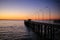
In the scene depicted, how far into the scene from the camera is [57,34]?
1437 centimetres

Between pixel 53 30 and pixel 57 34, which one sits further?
pixel 57 34

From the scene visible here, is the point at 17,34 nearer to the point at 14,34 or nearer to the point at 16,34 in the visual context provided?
the point at 16,34

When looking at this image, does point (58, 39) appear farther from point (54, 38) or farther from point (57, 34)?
point (57, 34)

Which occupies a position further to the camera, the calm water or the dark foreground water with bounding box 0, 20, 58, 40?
the calm water

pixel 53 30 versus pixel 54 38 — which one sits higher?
pixel 53 30

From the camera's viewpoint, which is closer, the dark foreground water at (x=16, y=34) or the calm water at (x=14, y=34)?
the dark foreground water at (x=16, y=34)

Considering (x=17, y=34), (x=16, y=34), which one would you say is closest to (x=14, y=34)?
(x=16, y=34)

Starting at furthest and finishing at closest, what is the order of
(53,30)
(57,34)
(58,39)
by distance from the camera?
(57,34)
(53,30)
(58,39)

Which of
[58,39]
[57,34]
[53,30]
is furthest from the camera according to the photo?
[57,34]

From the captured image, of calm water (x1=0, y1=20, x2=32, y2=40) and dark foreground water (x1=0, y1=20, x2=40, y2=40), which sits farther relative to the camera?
calm water (x1=0, y1=20, x2=32, y2=40)

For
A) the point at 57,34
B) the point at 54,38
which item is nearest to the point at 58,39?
the point at 54,38

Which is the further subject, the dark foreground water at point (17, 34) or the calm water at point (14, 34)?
the calm water at point (14, 34)

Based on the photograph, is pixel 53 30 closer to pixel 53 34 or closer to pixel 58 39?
pixel 53 34

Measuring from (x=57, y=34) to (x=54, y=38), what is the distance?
131cm
